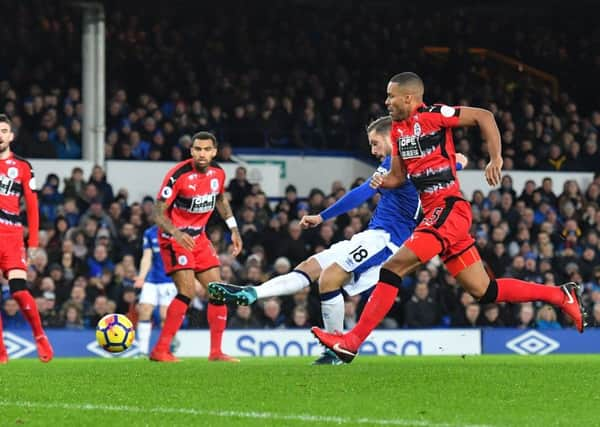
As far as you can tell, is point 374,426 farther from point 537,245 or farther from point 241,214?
point 537,245

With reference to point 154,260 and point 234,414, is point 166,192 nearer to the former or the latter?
point 154,260

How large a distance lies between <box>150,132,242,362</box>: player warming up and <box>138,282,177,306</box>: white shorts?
4.69 meters

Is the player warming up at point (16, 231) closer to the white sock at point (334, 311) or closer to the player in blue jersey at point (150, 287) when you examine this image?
the white sock at point (334, 311)

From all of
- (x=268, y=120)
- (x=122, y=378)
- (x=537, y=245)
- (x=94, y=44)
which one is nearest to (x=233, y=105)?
(x=268, y=120)

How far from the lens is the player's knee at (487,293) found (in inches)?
388

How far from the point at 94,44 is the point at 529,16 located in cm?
1553

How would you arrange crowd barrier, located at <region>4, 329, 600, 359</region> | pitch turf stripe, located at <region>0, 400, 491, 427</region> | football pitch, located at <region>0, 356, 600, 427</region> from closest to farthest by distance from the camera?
pitch turf stripe, located at <region>0, 400, 491, 427</region> < football pitch, located at <region>0, 356, 600, 427</region> < crowd barrier, located at <region>4, 329, 600, 359</region>

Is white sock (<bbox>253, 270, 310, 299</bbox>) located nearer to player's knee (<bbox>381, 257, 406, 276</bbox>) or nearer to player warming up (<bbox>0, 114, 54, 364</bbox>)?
player's knee (<bbox>381, 257, 406, 276</bbox>)

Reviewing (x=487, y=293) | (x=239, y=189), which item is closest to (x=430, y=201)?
(x=487, y=293)

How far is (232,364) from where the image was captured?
A: 1173 centimetres

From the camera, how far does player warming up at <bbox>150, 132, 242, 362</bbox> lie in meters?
12.7

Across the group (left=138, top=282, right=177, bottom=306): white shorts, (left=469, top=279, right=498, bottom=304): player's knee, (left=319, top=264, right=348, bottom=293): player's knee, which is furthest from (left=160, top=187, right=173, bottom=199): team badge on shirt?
(left=138, top=282, right=177, bottom=306): white shorts

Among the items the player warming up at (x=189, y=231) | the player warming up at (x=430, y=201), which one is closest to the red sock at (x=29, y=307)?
the player warming up at (x=189, y=231)

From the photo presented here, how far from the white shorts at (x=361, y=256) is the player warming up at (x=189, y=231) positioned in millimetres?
1616
